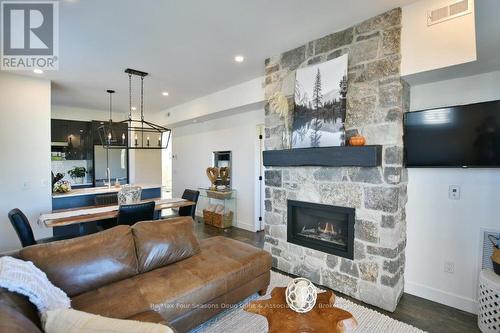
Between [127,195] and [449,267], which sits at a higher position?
[127,195]

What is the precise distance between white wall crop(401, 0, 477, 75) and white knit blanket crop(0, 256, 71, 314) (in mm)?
3249

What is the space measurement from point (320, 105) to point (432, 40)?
3.73 ft

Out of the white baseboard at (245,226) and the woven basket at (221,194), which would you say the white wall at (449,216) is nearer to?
the white baseboard at (245,226)

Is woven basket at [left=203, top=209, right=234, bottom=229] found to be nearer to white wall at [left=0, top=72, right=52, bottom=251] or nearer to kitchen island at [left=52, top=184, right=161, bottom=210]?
kitchen island at [left=52, top=184, right=161, bottom=210]

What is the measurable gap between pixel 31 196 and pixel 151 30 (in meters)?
3.35

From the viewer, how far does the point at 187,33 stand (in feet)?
9.01

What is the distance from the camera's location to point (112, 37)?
281 cm

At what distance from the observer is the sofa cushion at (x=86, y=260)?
1.80 metres

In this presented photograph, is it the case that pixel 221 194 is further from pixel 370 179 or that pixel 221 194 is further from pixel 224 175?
pixel 370 179

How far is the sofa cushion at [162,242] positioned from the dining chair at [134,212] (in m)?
0.77

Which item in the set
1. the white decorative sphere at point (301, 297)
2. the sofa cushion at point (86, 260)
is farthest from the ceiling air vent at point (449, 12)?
the sofa cushion at point (86, 260)

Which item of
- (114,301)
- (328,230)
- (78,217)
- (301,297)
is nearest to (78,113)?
(78,217)

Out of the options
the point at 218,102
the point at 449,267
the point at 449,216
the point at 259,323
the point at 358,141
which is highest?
the point at 218,102

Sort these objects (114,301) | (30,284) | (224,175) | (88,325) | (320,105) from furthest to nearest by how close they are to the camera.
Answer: (224,175) < (320,105) < (114,301) < (30,284) < (88,325)
